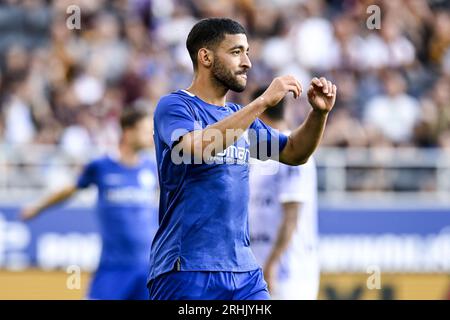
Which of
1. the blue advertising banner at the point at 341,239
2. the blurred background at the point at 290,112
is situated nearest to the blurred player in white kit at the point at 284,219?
the blurred background at the point at 290,112

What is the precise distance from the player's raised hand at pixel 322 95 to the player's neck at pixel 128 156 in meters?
4.55

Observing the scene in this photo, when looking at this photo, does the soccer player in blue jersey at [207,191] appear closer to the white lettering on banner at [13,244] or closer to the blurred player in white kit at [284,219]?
the blurred player in white kit at [284,219]

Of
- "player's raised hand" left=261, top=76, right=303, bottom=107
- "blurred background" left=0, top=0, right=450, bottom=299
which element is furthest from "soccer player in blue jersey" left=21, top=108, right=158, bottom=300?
"player's raised hand" left=261, top=76, right=303, bottom=107

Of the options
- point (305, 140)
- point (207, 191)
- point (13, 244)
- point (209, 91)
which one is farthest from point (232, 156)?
point (13, 244)

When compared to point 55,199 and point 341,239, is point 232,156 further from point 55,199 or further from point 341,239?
point 341,239

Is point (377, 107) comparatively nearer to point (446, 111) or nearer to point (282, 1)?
point (446, 111)

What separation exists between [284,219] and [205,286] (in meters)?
2.61

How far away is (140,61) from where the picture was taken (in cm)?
1681

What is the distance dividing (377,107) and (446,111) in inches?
40.5

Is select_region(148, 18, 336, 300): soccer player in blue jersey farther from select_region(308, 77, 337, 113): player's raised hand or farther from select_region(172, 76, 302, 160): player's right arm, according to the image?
select_region(172, 76, 302, 160): player's right arm

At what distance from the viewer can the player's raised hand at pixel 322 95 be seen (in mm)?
6809

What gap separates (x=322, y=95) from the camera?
6.88m

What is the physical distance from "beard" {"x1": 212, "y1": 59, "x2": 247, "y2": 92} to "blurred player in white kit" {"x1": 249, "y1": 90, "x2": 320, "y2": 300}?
2.39 meters
